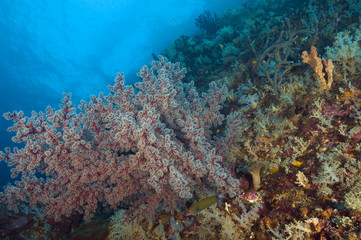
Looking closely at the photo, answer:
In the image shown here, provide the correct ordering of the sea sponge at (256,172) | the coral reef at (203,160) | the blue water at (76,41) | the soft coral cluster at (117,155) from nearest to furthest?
the coral reef at (203,160) < the soft coral cluster at (117,155) < the sea sponge at (256,172) < the blue water at (76,41)

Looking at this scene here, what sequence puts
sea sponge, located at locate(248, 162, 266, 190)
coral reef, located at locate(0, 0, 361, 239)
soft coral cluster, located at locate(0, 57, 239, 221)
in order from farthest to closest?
1. sea sponge, located at locate(248, 162, 266, 190)
2. soft coral cluster, located at locate(0, 57, 239, 221)
3. coral reef, located at locate(0, 0, 361, 239)

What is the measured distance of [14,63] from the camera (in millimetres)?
30672

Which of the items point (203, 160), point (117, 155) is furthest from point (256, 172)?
point (117, 155)

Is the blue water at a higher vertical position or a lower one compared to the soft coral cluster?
higher

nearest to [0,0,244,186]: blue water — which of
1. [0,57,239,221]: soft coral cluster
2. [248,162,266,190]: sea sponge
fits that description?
[0,57,239,221]: soft coral cluster

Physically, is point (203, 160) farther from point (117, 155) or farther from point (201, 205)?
point (117, 155)

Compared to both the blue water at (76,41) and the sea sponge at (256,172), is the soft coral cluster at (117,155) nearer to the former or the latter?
the sea sponge at (256,172)

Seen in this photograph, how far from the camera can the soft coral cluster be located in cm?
305

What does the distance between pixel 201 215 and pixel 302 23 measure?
299 inches

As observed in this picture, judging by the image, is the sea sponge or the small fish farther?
the sea sponge

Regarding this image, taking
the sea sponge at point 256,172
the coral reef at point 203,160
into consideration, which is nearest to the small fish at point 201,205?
the coral reef at point 203,160

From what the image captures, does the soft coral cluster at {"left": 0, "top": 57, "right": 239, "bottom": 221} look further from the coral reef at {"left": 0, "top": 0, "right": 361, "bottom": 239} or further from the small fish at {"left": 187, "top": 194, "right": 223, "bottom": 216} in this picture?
the small fish at {"left": 187, "top": 194, "right": 223, "bottom": 216}

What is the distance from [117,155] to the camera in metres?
3.53

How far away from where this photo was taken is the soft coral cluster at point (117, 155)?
3051 mm
